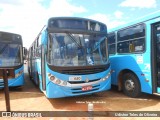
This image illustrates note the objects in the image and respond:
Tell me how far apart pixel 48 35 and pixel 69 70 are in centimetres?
132

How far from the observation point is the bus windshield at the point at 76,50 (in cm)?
658

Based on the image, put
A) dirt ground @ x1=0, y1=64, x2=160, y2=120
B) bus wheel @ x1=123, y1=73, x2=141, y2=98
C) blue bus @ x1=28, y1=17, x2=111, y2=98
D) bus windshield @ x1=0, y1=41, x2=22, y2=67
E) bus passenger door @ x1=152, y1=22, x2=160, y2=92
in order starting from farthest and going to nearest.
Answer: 1. bus windshield @ x1=0, y1=41, x2=22, y2=67
2. bus wheel @ x1=123, y1=73, x2=141, y2=98
3. bus passenger door @ x1=152, y1=22, x2=160, y2=92
4. blue bus @ x1=28, y1=17, x2=111, y2=98
5. dirt ground @ x1=0, y1=64, x2=160, y2=120

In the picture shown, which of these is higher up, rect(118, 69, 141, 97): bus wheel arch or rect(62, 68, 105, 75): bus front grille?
rect(62, 68, 105, 75): bus front grille

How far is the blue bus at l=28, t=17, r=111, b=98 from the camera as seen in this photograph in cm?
656

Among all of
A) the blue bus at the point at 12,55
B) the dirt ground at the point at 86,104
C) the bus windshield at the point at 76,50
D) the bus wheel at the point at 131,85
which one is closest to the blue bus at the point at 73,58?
the bus windshield at the point at 76,50

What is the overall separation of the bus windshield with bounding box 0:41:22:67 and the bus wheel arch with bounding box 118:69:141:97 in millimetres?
4805

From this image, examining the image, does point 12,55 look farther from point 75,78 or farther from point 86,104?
point 86,104

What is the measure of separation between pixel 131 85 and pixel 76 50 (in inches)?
103

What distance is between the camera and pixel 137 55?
24.1ft

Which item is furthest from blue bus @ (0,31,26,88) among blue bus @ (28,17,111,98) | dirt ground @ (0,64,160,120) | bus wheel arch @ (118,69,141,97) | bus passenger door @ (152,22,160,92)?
bus passenger door @ (152,22,160,92)

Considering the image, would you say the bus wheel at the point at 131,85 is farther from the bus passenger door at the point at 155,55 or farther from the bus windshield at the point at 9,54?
the bus windshield at the point at 9,54

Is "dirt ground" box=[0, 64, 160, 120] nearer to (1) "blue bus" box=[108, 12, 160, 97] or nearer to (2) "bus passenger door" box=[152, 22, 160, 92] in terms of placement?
(1) "blue bus" box=[108, 12, 160, 97]

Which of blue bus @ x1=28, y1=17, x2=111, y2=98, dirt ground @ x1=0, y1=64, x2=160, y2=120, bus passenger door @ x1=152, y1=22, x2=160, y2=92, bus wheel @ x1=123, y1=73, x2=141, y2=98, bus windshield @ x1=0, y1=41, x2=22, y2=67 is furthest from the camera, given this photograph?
bus windshield @ x1=0, y1=41, x2=22, y2=67

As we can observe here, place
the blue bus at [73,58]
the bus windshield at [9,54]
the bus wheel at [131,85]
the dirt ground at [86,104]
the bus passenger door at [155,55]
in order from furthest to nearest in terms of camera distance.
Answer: the bus windshield at [9,54], the bus wheel at [131,85], the bus passenger door at [155,55], the blue bus at [73,58], the dirt ground at [86,104]
